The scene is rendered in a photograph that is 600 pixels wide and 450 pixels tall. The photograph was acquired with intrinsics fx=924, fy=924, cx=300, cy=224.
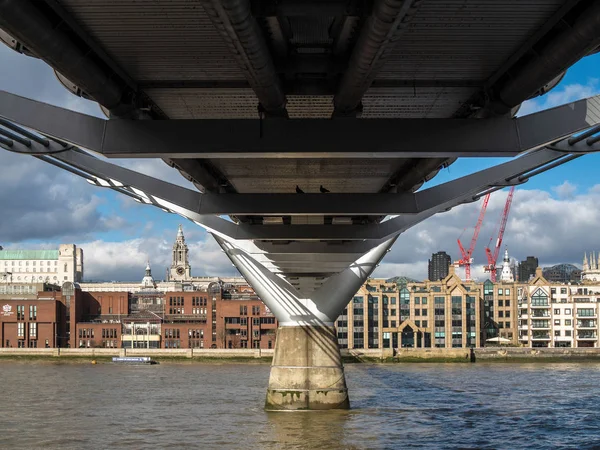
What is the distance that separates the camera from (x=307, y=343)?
114ft

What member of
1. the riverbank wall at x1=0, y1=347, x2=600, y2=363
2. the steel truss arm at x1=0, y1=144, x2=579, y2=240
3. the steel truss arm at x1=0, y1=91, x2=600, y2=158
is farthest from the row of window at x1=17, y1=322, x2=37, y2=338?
the steel truss arm at x1=0, y1=91, x2=600, y2=158

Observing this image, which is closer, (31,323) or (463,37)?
(463,37)

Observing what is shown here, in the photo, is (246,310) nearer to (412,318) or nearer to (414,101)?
(412,318)

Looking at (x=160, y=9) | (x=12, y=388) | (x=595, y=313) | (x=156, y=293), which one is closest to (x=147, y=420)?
(x=12, y=388)

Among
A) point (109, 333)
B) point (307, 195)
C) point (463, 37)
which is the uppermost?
point (463, 37)

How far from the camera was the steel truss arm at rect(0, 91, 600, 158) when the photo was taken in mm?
11008

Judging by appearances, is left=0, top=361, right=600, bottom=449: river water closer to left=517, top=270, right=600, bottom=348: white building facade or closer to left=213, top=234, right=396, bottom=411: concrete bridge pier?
left=213, top=234, right=396, bottom=411: concrete bridge pier

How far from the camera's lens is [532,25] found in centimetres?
896

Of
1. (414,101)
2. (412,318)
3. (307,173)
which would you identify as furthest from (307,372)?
(412,318)

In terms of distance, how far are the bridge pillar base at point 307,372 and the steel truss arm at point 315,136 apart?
2396 centimetres

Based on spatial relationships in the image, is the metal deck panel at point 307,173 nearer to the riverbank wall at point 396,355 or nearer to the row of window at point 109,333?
the riverbank wall at point 396,355

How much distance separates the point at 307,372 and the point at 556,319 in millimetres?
69793

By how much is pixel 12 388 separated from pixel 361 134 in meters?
44.2

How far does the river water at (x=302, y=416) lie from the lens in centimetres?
2705
